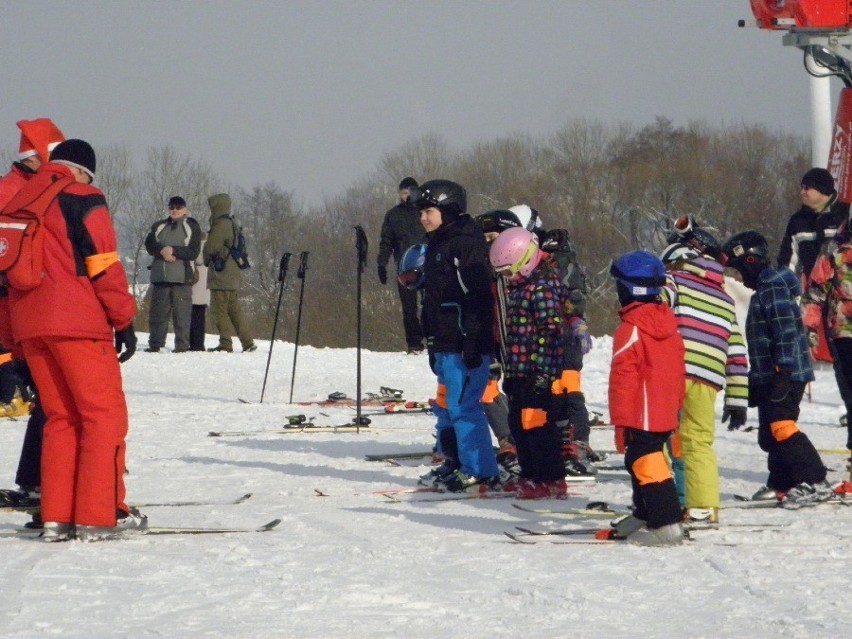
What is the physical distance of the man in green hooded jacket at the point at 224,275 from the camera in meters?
18.1

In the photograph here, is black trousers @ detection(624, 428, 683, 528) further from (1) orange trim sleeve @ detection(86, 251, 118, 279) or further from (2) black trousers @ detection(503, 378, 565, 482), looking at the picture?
(1) orange trim sleeve @ detection(86, 251, 118, 279)

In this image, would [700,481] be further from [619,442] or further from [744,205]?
[744,205]

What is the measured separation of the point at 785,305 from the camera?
773 cm

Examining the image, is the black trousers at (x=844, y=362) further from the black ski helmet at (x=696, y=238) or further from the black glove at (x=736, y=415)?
the black ski helmet at (x=696, y=238)

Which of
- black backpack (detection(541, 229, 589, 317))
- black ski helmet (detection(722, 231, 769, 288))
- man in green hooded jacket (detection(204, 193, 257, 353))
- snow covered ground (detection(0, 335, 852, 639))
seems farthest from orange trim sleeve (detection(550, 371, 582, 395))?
man in green hooded jacket (detection(204, 193, 257, 353))

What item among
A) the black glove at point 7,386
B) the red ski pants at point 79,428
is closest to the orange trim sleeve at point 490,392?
the red ski pants at point 79,428

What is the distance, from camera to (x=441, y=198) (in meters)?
8.46

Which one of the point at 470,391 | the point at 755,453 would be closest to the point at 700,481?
the point at 470,391

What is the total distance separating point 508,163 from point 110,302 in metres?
65.6

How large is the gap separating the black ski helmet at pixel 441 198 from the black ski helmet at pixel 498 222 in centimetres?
27

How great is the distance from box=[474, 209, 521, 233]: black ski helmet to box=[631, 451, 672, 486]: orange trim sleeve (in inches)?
101

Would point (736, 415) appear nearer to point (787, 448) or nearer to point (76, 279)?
point (787, 448)

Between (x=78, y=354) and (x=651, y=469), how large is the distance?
2.61m

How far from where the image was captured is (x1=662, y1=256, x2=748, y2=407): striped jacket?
7199 millimetres
